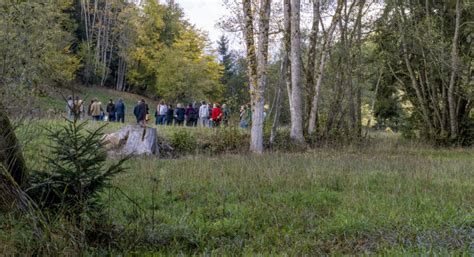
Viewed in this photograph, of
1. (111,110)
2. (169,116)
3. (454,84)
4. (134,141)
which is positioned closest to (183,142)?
(134,141)

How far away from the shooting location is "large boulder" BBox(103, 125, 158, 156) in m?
15.9

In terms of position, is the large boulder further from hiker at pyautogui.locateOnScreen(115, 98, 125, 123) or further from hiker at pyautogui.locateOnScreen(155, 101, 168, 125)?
hiker at pyautogui.locateOnScreen(155, 101, 168, 125)

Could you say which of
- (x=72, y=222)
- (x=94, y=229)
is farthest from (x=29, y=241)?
(x=94, y=229)

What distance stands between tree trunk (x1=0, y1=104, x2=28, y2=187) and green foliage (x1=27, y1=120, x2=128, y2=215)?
0.14m

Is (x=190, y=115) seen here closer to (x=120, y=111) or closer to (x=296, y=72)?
(x=120, y=111)

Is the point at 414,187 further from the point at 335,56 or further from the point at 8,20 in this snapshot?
the point at 335,56

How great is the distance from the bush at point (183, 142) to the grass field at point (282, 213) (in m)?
6.59

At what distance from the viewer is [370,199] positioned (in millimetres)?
7578

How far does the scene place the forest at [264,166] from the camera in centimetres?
507

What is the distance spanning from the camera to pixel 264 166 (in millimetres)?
11336

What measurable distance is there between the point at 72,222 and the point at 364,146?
57.0ft

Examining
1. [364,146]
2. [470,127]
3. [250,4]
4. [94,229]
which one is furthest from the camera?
[470,127]

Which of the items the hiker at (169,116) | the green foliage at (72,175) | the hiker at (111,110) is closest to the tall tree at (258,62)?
the green foliage at (72,175)

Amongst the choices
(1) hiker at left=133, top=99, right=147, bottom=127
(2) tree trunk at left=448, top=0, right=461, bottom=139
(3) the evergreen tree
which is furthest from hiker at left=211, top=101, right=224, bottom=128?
(3) the evergreen tree
